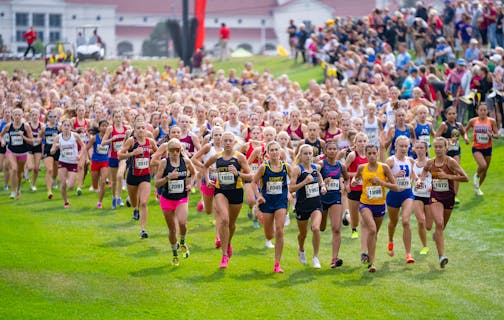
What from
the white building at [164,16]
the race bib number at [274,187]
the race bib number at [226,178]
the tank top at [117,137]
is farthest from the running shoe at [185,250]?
the white building at [164,16]

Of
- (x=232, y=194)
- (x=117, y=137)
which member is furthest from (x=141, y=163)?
(x=232, y=194)

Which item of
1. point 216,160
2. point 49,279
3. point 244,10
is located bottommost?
point 49,279

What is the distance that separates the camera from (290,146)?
20.3 meters

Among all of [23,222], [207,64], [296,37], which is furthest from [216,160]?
[296,37]

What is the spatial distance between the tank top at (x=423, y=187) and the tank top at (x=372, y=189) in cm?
84

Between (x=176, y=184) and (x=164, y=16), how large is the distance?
312ft

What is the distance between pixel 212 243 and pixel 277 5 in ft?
312

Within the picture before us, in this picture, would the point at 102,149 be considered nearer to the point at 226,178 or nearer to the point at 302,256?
the point at 226,178

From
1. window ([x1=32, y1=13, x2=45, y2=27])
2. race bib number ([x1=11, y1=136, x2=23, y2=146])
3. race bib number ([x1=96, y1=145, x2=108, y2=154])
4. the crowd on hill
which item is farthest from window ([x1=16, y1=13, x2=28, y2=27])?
race bib number ([x1=96, y1=145, x2=108, y2=154])

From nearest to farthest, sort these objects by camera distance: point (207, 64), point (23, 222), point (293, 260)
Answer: point (293, 260) → point (23, 222) → point (207, 64)

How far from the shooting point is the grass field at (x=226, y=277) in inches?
542

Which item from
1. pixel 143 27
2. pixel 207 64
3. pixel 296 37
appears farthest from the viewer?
pixel 143 27

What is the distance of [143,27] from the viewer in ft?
362

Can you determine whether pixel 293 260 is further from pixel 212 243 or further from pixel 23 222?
pixel 23 222
